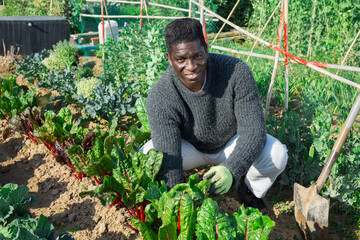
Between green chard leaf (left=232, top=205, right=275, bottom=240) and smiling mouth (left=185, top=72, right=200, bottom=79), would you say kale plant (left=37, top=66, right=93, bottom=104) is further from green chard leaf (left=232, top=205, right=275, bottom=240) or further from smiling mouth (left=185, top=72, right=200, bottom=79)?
green chard leaf (left=232, top=205, right=275, bottom=240)

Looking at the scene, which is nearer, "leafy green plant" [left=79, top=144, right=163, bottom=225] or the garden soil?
"leafy green plant" [left=79, top=144, right=163, bottom=225]

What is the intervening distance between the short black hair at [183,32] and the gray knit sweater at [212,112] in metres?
0.29

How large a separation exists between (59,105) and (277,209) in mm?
2919

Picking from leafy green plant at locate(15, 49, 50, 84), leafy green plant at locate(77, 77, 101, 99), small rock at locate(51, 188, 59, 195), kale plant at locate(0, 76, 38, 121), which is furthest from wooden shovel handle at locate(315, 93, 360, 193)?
leafy green plant at locate(15, 49, 50, 84)

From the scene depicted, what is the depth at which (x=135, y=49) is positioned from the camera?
369cm

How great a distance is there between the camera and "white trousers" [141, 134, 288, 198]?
2457 mm

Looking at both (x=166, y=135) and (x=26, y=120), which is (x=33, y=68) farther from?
(x=166, y=135)

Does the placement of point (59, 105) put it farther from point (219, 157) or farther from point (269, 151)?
point (269, 151)

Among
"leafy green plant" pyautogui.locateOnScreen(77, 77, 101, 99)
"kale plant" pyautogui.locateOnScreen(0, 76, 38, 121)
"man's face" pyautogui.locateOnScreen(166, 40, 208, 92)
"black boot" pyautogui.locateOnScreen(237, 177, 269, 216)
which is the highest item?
"man's face" pyautogui.locateOnScreen(166, 40, 208, 92)

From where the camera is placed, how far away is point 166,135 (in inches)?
91.0

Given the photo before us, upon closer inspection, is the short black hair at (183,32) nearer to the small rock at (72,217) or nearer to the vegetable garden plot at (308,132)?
the vegetable garden plot at (308,132)

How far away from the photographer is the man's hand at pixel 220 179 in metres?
2.13

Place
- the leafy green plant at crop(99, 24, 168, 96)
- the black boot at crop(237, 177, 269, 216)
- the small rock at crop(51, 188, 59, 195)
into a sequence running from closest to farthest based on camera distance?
1. the black boot at crop(237, 177, 269, 216)
2. the small rock at crop(51, 188, 59, 195)
3. the leafy green plant at crop(99, 24, 168, 96)

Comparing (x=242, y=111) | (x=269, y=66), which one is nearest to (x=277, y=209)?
(x=242, y=111)
